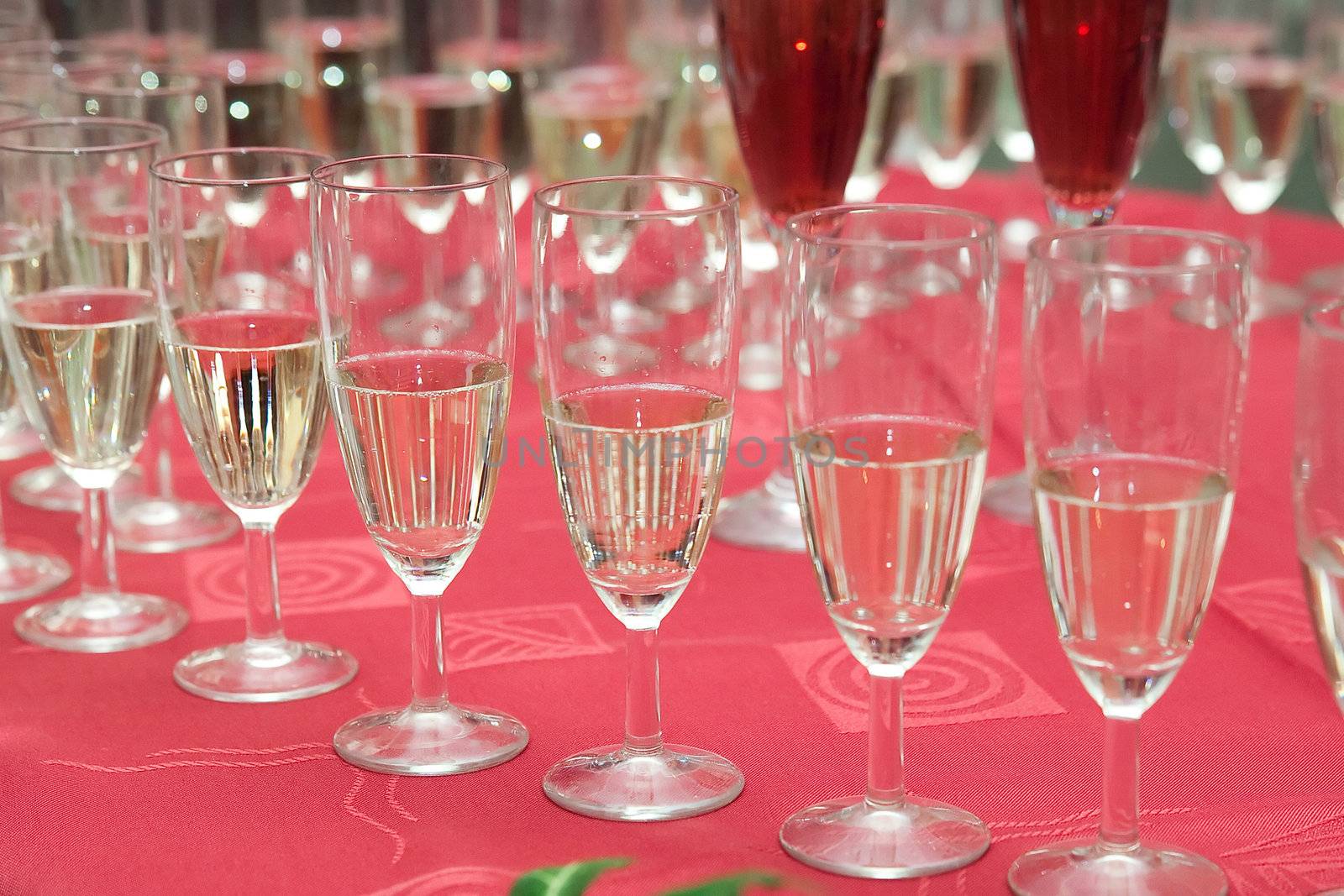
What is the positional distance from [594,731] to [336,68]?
1.25 metres

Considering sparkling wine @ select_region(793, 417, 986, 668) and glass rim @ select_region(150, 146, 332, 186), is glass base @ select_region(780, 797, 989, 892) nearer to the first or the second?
sparkling wine @ select_region(793, 417, 986, 668)

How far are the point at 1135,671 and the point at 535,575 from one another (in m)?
0.53

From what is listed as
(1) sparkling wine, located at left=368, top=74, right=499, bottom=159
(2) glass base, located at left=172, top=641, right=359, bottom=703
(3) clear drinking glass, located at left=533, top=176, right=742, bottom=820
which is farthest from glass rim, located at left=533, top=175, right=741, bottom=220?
(1) sparkling wine, located at left=368, top=74, right=499, bottom=159

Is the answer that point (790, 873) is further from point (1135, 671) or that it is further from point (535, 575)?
point (535, 575)

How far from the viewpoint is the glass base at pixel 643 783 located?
922 mm

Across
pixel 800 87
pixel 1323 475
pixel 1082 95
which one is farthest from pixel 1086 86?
pixel 1323 475

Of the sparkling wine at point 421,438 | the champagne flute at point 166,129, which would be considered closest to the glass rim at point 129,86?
the champagne flute at point 166,129

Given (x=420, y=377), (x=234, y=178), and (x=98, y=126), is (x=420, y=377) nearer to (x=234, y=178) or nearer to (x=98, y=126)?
(x=234, y=178)

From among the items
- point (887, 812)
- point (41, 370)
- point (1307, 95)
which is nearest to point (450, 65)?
point (1307, 95)

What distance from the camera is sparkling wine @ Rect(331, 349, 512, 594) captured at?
37.5 inches

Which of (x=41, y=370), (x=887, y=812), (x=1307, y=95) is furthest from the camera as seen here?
(x=1307, y=95)

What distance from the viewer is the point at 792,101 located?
1.31m

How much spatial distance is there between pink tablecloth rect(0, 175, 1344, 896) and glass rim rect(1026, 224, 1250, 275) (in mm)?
274

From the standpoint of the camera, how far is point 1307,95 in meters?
1.99
